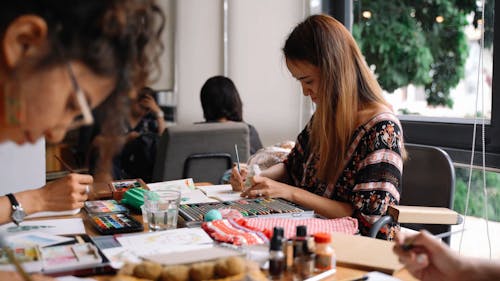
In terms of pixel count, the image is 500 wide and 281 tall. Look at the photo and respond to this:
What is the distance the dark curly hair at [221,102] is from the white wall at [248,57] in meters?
0.53

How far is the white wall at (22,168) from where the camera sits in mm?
2625

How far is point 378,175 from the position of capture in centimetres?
185

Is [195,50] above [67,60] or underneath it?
above

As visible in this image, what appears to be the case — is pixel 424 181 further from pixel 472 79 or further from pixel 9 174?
pixel 9 174

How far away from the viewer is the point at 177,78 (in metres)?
5.39

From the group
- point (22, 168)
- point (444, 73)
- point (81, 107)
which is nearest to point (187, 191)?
point (22, 168)

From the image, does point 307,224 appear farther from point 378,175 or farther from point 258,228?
point 378,175

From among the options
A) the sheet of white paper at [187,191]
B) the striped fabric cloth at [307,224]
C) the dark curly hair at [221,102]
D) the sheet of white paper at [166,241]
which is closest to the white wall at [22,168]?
the sheet of white paper at [187,191]

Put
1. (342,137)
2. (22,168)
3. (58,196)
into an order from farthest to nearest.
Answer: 1. (22,168)
2. (342,137)
3. (58,196)

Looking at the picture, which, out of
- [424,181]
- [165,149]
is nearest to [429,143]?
[424,181]

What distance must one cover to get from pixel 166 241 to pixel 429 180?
1188 mm

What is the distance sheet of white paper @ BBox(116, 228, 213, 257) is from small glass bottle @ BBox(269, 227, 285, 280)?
22 centimetres

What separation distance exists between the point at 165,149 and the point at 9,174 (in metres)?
0.84

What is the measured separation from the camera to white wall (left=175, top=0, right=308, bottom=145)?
4109 millimetres
